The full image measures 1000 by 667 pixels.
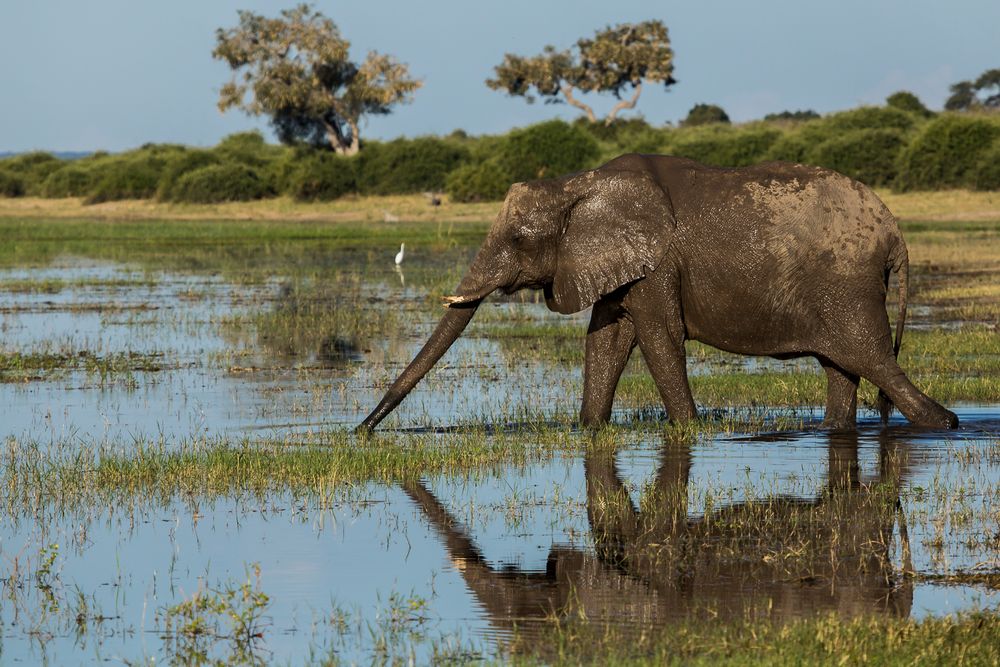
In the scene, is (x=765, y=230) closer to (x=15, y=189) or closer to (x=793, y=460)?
(x=793, y=460)

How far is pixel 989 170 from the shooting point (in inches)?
1783

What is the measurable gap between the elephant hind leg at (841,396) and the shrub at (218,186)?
47092 mm

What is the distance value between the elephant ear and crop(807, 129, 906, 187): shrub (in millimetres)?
36619

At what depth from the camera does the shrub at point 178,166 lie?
197 ft

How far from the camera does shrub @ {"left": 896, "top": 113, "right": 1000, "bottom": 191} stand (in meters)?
46.2

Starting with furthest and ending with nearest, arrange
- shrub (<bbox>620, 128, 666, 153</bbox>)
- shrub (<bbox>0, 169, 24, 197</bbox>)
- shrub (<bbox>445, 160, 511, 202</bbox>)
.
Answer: shrub (<bbox>0, 169, 24, 197</bbox>)
shrub (<bbox>620, 128, 666, 153</bbox>)
shrub (<bbox>445, 160, 511, 202</bbox>)

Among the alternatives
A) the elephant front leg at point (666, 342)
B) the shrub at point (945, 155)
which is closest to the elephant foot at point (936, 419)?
the elephant front leg at point (666, 342)

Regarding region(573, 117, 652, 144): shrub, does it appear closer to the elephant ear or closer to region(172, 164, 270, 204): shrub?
region(172, 164, 270, 204): shrub

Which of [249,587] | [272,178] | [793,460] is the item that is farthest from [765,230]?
[272,178]

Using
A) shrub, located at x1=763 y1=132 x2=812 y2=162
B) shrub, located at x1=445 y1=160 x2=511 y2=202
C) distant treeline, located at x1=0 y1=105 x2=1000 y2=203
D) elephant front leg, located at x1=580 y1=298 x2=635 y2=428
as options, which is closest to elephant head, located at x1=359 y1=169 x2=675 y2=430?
elephant front leg, located at x1=580 y1=298 x2=635 y2=428

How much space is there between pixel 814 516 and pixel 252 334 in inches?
481

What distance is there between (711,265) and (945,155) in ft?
118

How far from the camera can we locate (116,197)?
6222 centimetres

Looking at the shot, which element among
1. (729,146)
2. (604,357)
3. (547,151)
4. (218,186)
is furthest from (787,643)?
(218,186)
